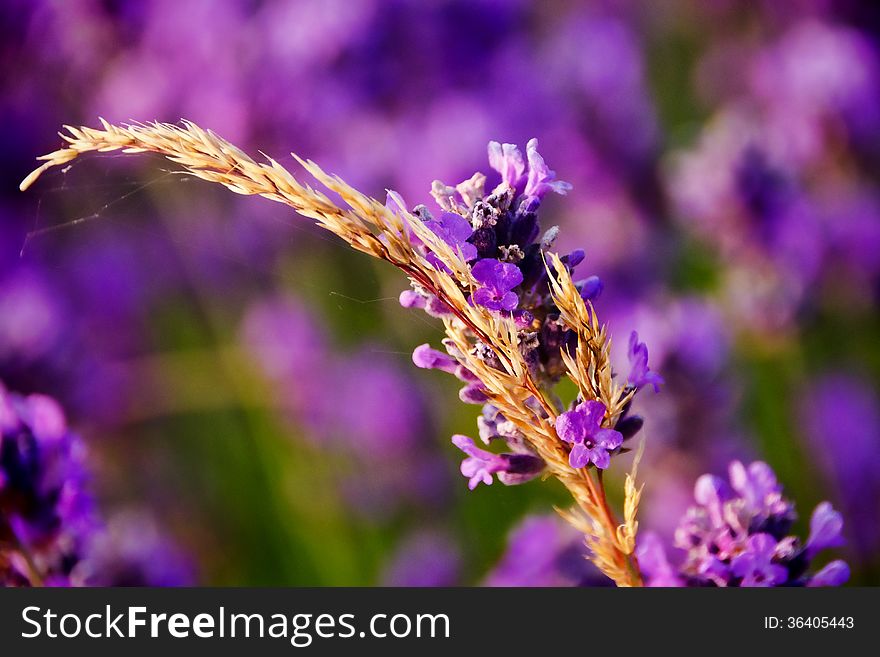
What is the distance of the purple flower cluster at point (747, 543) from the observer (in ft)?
2.67

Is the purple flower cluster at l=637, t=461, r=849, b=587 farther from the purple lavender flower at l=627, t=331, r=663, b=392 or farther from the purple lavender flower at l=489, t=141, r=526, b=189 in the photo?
the purple lavender flower at l=489, t=141, r=526, b=189

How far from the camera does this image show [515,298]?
27.0 inches

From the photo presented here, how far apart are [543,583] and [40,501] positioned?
0.66 metres

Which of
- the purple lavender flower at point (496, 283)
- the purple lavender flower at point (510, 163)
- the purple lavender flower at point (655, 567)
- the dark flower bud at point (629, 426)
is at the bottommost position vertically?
the purple lavender flower at point (655, 567)

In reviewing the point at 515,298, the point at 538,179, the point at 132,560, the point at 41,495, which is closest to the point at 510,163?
the point at 538,179

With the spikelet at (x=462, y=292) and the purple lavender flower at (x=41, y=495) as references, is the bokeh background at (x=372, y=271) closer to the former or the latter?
the purple lavender flower at (x=41, y=495)

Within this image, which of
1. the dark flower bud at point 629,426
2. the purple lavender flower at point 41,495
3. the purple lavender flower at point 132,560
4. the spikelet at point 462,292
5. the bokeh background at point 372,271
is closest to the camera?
the spikelet at point 462,292

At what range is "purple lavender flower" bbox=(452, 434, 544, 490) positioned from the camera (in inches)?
29.3

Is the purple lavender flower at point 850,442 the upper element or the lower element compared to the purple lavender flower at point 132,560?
upper

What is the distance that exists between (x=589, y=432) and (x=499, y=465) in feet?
0.33

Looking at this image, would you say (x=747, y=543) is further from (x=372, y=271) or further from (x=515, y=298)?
(x=372, y=271)

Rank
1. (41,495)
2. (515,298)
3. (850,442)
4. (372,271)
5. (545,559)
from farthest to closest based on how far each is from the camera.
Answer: (372,271)
(850,442)
(545,559)
(41,495)
(515,298)

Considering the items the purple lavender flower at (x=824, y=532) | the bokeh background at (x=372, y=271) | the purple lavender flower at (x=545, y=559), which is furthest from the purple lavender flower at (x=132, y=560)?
the purple lavender flower at (x=824, y=532)

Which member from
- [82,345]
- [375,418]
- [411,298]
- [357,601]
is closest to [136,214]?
[82,345]
